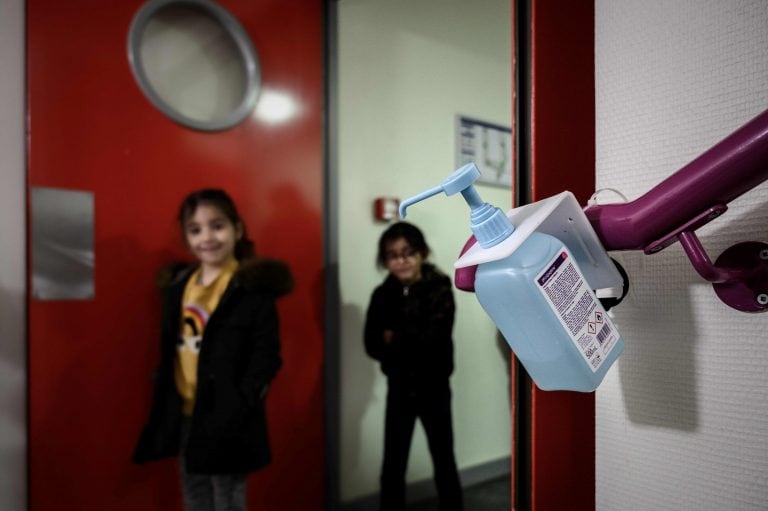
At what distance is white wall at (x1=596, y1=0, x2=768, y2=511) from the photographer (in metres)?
0.44

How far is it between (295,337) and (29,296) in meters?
0.76

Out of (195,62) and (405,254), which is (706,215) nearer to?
(405,254)

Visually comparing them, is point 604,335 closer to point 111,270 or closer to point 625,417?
point 625,417

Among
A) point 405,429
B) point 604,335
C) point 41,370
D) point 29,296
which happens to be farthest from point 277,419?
point 604,335

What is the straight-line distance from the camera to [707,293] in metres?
0.46

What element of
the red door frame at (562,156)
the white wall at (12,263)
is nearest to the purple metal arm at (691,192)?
the red door frame at (562,156)

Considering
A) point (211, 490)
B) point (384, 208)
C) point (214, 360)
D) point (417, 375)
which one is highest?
point (384, 208)

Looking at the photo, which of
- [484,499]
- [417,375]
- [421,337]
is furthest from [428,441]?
[484,499]

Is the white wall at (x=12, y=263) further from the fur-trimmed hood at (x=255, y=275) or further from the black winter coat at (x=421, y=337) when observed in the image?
the black winter coat at (x=421, y=337)

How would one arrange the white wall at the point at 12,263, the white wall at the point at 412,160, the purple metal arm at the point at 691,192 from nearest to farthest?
the purple metal arm at the point at 691,192, the white wall at the point at 12,263, the white wall at the point at 412,160

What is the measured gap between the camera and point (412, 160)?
1.94 m

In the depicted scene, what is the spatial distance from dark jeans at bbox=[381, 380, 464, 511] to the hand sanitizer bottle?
1214mm

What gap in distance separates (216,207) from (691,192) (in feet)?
3.88

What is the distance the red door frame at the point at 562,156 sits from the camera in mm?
488
